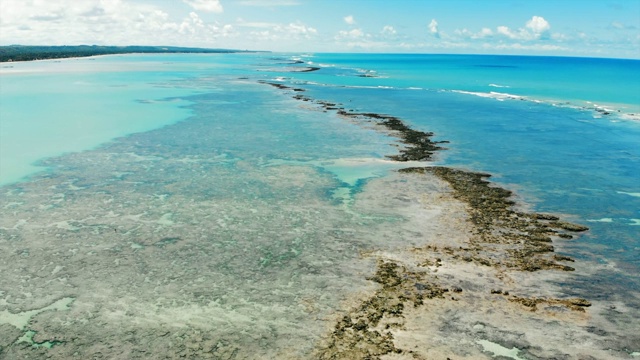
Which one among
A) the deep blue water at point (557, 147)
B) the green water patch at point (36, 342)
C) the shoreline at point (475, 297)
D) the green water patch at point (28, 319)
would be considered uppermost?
the deep blue water at point (557, 147)

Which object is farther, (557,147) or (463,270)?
(557,147)

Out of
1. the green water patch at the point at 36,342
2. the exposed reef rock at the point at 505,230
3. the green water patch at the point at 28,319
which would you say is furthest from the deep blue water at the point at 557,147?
the green water patch at the point at 28,319

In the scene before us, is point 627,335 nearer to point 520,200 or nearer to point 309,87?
point 520,200

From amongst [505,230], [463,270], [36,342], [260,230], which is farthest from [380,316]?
[36,342]

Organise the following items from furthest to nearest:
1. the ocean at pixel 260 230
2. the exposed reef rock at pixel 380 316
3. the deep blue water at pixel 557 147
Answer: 1. the deep blue water at pixel 557 147
2. the ocean at pixel 260 230
3. the exposed reef rock at pixel 380 316

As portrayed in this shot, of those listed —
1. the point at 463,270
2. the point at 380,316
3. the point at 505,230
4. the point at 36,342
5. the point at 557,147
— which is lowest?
the point at 36,342

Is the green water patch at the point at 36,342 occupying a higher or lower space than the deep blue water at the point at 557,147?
lower

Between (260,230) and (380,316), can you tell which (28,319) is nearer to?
(260,230)

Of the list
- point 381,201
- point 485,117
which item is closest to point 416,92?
point 485,117

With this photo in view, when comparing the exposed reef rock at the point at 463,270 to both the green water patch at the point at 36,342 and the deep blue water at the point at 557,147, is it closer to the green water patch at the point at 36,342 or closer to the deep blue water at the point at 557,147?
the deep blue water at the point at 557,147
